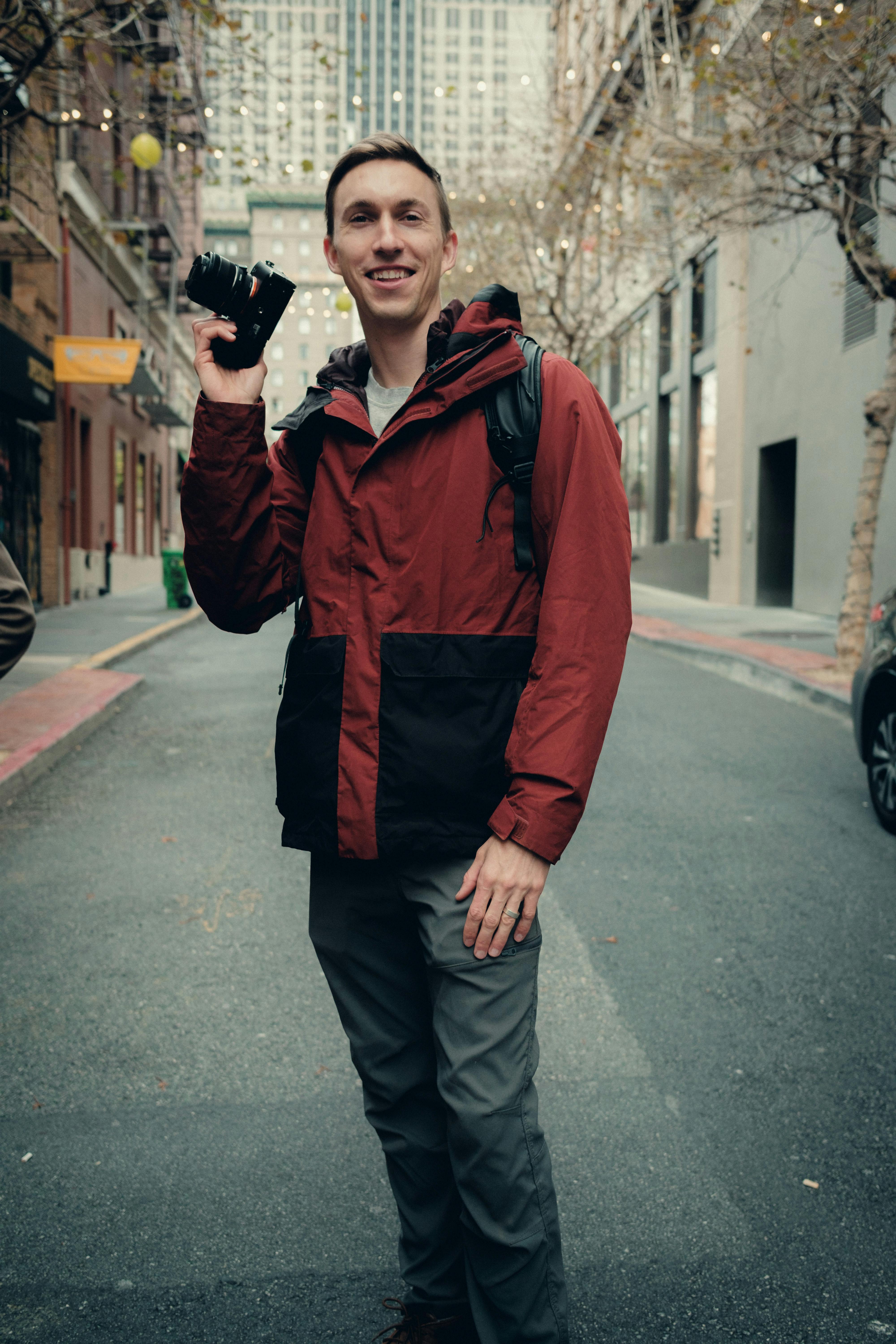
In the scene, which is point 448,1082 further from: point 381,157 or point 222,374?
point 381,157

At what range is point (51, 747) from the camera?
718cm

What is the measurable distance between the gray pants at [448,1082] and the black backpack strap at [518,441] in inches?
22.1

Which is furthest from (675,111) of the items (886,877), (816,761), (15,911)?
(15,911)

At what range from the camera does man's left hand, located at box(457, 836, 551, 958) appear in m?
1.71

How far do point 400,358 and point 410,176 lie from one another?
317 millimetres

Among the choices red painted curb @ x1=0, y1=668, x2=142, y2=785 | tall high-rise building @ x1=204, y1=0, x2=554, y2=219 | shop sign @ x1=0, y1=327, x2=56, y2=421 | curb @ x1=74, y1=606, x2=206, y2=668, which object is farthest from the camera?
tall high-rise building @ x1=204, y1=0, x2=554, y2=219

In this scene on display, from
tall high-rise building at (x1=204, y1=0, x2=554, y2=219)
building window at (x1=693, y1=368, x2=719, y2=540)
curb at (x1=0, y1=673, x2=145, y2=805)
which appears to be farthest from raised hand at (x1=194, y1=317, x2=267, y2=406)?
tall high-rise building at (x1=204, y1=0, x2=554, y2=219)

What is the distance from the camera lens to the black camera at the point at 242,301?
1882mm

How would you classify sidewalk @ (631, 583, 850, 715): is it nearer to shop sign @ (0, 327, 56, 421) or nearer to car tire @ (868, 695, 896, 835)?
car tire @ (868, 695, 896, 835)

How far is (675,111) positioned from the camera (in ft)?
40.4

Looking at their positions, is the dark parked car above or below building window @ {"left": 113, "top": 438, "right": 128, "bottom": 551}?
below

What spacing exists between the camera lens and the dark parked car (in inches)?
188

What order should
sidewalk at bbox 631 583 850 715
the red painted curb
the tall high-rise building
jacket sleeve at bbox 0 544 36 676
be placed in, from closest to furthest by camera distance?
1. jacket sleeve at bbox 0 544 36 676
2. the red painted curb
3. sidewalk at bbox 631 583 850 715
4. the tall high-rise building

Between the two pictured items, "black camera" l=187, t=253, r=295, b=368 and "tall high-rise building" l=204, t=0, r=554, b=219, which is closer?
"black camera" l=187, t=253, r=295, b=368
